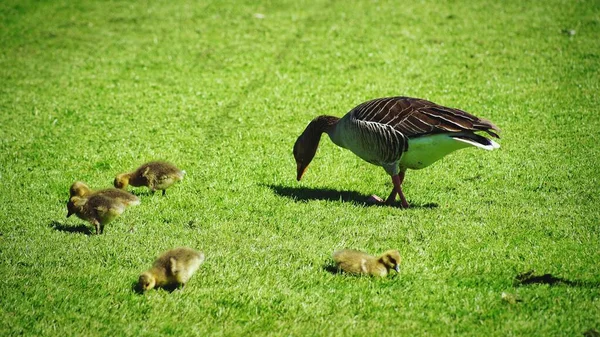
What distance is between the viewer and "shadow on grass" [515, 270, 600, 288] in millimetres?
6273

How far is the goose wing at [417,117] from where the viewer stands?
7797 mm

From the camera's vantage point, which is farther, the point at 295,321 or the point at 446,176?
the point at 446,176

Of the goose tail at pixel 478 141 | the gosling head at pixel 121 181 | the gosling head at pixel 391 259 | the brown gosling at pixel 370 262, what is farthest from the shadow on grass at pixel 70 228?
the goose tail at pixel 478 141

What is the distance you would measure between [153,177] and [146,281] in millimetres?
2654

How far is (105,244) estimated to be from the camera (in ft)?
23.8

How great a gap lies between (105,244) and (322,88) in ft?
23.4

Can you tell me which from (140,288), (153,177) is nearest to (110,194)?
(153,177)

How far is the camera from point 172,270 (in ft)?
20.1

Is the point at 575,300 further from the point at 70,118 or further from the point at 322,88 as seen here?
the point at 70,118

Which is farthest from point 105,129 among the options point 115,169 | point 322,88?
point 322,88

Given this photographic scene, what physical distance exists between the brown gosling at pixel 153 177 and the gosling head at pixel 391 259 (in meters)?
3.37

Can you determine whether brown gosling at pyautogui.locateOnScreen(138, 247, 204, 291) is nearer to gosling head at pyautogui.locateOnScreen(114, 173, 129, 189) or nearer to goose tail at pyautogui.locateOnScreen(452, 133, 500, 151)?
gosling head at pyautogui.locateOnScreen(114, 173, 129, 189)

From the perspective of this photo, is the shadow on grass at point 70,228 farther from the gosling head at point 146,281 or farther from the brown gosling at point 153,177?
the gosling head at point 146,281

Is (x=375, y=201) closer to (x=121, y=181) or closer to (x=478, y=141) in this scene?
(x=478, y=141)
